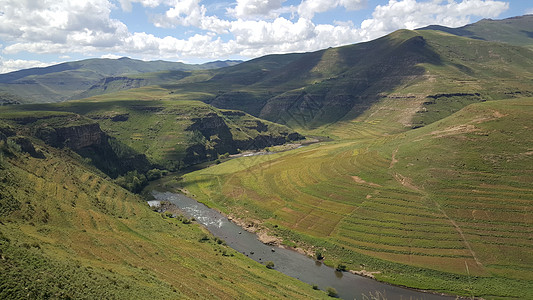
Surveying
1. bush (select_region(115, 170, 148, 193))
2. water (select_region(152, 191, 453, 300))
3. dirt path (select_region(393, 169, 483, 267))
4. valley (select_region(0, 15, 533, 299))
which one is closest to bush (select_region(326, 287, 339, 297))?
water (select_region(152, 191, 453, 300))

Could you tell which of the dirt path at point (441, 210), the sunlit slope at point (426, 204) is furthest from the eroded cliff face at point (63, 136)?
the dirt path at point (441, 210)

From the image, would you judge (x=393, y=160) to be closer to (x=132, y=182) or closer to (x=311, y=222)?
(x=311, y=222)

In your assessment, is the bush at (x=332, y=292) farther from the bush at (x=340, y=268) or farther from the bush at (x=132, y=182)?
the bush at (x=132, y=182)

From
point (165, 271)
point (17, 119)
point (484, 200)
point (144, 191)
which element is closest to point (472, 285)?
point (484, 200)

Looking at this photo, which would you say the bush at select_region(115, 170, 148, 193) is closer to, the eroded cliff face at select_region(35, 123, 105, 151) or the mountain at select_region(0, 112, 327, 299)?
the mountain at select_region(0, 112, 327, 299)

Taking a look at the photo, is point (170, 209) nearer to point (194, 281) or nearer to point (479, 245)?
point (194, 281)

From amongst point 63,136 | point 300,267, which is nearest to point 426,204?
point 300,267
